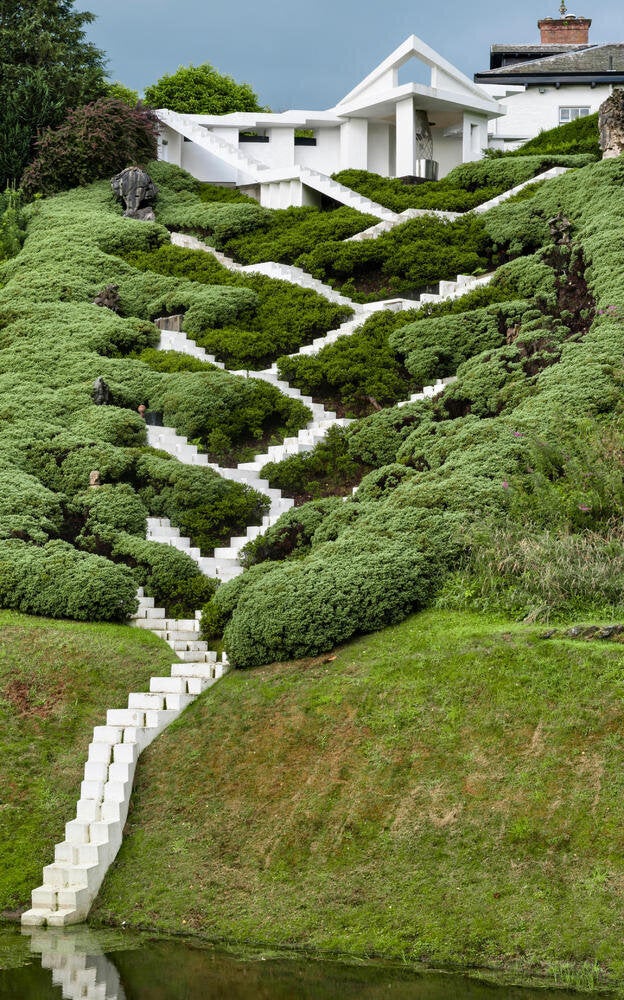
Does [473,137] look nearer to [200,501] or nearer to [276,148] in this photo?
[276,148]

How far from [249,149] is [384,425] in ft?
85.2

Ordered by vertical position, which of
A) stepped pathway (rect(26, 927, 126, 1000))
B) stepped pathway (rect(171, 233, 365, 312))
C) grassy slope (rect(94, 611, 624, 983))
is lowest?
stepped pathway (rect(26, 927, 126, 1000))

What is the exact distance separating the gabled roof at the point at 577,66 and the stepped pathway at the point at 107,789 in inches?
1555

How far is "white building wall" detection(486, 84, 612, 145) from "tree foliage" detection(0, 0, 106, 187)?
17049 mm

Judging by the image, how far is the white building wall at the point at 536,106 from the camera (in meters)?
51.4

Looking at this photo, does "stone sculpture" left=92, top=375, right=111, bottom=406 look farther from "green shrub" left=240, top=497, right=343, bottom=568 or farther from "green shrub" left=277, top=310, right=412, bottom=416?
"green shrub" left=240, top=497, right=343, bottom=568

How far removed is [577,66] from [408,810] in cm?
4470

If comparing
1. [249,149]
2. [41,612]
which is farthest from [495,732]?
[249,149]

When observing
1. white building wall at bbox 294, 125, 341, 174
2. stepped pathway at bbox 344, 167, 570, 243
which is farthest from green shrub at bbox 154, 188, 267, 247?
white building wall at bbox 294, 125, 341, 174

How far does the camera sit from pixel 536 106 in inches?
2040

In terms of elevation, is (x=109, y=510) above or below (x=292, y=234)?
below

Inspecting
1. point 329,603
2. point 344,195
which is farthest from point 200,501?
point 344,195

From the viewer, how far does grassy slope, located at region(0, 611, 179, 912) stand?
1414 centimetres

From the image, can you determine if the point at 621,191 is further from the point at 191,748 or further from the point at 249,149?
the point at 249,149
